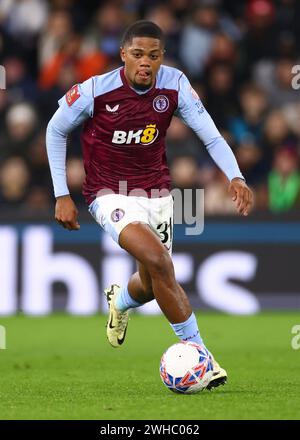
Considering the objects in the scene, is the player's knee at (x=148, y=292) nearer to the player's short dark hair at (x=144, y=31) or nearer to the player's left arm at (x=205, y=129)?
the player's left arm at (x=205, y=129)

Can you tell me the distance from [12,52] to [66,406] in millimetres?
9758

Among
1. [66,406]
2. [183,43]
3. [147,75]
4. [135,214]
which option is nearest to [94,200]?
[135,214]

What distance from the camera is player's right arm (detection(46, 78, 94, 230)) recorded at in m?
8.16

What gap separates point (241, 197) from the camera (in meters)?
7.78

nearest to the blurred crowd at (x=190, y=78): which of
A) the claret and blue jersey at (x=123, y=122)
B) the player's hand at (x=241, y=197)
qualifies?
the claret and blue jersey at (x=123, y=122)

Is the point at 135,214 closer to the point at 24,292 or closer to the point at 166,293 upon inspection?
the point at 166,293

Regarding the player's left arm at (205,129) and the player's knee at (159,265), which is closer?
the player's knee at (159,265)

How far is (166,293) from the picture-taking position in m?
7.65

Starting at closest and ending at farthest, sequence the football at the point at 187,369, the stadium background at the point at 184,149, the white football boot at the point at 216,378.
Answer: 1. the football at the point at 187,369
2. the white football boot at the point at 216,378
3. the stadium background at the point at 184,149

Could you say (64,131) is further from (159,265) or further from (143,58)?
(159,265)

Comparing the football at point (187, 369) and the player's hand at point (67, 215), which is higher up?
the player's hand at point (67, 215)

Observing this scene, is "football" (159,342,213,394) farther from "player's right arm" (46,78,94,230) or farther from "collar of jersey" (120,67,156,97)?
"collar of jersey" (120,67,156,97)

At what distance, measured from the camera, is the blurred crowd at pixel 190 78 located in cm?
1467

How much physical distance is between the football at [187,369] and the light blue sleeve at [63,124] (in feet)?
4.63
